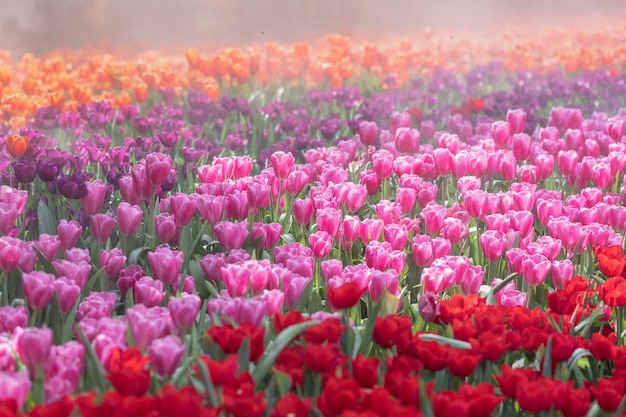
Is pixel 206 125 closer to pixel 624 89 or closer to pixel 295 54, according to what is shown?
pixel 295 54

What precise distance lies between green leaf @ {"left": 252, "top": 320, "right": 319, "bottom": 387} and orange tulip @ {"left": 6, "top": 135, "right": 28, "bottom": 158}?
243 cm

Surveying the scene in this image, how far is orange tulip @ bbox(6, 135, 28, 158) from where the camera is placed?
3889 mm

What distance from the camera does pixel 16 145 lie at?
154 inches

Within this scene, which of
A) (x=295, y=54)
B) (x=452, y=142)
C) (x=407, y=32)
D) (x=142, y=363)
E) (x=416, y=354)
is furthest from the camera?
(x=407, y=32)

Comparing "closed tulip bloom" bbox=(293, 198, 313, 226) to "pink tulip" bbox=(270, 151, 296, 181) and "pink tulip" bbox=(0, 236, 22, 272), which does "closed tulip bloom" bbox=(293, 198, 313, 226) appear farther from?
"pink tulip" bbox=(0, 236, 22, 272)

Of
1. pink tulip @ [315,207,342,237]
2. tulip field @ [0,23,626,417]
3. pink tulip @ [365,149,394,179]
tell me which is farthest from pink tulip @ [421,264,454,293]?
pink tulip @ [365,149,394,179]

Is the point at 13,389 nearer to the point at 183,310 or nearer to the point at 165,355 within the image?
the point at 165,355

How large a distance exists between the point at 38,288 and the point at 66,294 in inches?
3.5

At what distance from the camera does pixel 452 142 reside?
4.37 meters

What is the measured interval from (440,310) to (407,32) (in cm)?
1473

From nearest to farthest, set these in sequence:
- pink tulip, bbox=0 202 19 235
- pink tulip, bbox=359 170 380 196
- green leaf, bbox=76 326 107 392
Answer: green leaf, bbox=76 326 107 392 → pink tulip, bbox=0 202 19 235 → pink tulip, bbox=359 170 380 196

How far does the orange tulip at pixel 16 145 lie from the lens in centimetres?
389

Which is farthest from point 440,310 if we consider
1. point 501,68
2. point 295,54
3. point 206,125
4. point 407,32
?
point 407,32

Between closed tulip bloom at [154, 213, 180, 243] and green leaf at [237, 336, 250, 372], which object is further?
closed tulip bloom at [154, 213, 180, 243]
